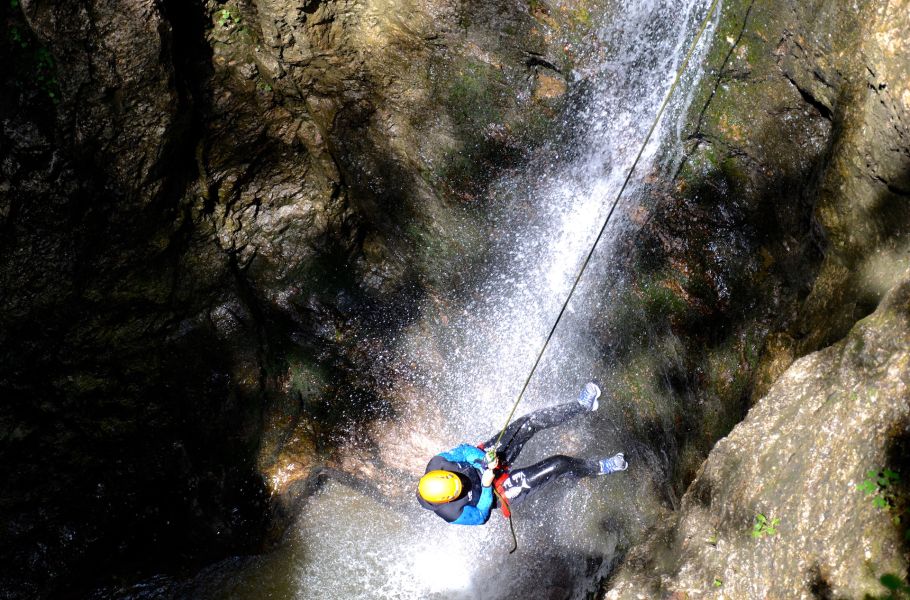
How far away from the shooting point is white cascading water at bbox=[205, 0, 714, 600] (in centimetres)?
506

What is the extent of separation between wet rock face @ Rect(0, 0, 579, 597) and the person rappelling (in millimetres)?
1683

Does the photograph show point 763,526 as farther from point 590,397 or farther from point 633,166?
point 633,166

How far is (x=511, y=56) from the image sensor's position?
5.14 m

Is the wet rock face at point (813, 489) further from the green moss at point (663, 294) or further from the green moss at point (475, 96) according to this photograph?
the green moss at point (475, 96)

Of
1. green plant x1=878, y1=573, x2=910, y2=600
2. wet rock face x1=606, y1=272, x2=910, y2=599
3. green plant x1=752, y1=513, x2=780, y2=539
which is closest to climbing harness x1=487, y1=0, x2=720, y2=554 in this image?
wet rock face x1=606, y1=272, x2=910, y2=599

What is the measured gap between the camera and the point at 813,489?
121 inches

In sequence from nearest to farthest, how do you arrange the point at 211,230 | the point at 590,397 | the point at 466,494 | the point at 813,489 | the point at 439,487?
the point at 813,489
the point at 439,487
the point at 466,494
the point at 590,397
the point at 211,230

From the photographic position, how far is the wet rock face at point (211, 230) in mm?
4953

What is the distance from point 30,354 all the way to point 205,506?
2302mm

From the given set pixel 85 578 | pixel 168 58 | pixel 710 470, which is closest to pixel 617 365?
pixel 710 470

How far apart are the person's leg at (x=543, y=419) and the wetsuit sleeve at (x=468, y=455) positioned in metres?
0.36

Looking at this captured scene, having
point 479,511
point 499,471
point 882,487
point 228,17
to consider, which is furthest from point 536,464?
point 228,17

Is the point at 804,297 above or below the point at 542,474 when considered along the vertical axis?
above

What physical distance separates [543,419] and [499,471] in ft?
2.26
